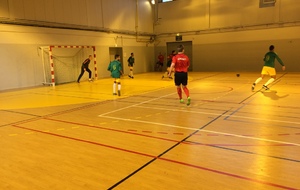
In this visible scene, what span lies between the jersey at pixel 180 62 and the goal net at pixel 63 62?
9.18 m

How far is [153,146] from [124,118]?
228cm

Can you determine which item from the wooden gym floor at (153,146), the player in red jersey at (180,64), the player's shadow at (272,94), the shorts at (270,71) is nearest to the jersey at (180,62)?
the player in red jersey at (180,64)

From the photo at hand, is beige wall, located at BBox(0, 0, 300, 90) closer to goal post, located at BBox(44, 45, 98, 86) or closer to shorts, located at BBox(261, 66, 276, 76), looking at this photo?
goal post, located at BBox(44, 45, 98, 86)

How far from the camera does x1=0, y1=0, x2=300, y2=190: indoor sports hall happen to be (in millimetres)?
3463

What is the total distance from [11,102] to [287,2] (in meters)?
19.4

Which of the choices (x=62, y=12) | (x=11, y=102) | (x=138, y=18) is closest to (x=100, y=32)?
(x=62, y=12)

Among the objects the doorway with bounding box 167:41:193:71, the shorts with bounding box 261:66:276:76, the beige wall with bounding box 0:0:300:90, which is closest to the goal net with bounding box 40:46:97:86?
the beige wall with bounding box 0:0:300:90

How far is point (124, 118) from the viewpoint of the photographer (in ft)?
22.0

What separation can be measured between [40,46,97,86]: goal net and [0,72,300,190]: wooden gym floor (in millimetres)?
7568

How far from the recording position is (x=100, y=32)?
62.5ft

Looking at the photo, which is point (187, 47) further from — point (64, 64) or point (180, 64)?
point (180, 64)

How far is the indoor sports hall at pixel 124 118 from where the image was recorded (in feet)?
11.4

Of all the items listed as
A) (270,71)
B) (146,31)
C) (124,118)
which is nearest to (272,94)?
(270,71)

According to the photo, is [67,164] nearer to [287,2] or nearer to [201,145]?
[201,145]
